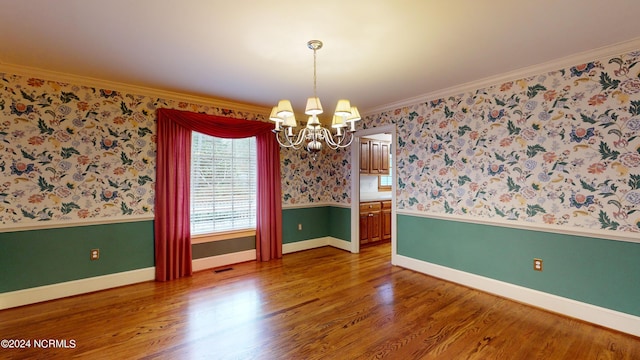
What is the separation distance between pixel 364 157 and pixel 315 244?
1.89m

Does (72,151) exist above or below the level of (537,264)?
above

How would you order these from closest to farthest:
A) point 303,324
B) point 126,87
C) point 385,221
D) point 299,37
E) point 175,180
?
1. point 299,37
2. point 303,324
3. point 126,87
4. point 175,180
5. point 385,221

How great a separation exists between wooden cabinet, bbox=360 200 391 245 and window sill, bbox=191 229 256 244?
2.03 metres

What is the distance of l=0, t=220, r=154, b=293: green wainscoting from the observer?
300cm

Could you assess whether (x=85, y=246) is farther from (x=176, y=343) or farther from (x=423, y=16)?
(x=423, y=16)

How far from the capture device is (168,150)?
149 inches

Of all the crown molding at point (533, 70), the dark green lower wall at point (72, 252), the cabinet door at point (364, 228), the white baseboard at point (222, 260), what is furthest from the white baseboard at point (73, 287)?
the crown molding at point (533, 70)

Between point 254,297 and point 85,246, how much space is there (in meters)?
2.07

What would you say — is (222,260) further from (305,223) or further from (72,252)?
(72,252)

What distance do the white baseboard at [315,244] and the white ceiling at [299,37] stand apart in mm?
2856

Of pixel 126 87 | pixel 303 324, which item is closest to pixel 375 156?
pixel 303 324

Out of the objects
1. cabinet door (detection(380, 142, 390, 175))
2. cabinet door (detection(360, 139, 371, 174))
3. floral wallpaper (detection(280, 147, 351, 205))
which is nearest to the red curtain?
floral wallpaper (detection(280, 147, 351, 205))

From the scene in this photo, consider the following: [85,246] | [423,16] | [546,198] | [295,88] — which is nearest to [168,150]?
[85,246]

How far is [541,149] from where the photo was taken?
2971 mm
